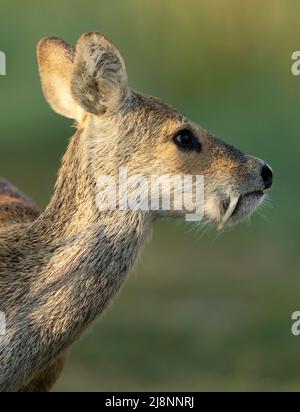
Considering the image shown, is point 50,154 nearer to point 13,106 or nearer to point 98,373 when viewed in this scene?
point 13,106

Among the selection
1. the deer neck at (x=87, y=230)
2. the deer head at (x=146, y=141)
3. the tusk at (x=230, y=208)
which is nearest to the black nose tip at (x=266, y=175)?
the deer head at (x=146, y=141)

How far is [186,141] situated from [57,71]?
74cm

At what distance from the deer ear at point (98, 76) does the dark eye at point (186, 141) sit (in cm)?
29

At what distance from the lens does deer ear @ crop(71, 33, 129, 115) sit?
22.7ft

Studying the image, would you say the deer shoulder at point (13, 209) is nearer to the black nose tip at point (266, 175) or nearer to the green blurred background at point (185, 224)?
the green blurred background at point (185, 224)

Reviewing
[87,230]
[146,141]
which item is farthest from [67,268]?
[146,141]

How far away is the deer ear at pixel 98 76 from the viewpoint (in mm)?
6918

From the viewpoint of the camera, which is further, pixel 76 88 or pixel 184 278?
pixel 184 278

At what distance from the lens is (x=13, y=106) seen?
1598 centimetres

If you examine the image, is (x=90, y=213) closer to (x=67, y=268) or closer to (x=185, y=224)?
(x=67, y=268)

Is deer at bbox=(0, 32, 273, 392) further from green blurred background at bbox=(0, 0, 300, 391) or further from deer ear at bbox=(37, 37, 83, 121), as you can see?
green blurred background at bbox=(0, 0, 300, 391)

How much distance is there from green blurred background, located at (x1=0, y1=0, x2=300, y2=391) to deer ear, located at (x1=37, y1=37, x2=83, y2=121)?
38.4 inches
